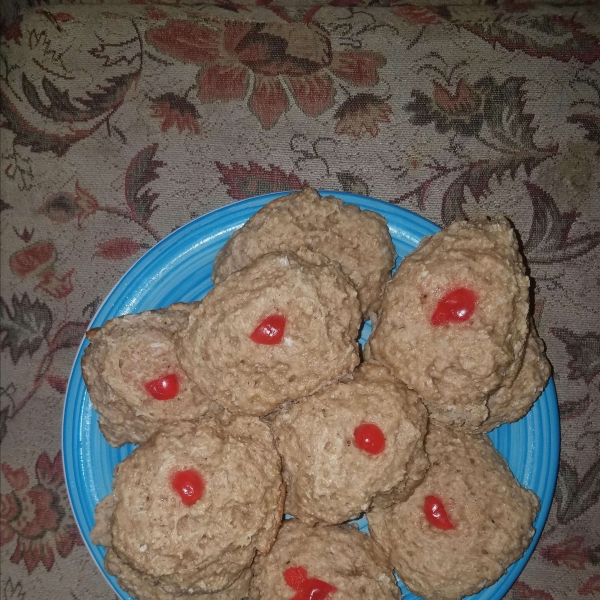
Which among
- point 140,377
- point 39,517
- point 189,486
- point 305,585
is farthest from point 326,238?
point 39,517

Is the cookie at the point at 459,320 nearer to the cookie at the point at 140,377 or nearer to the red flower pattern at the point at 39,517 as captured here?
the cookie at the point at 140,377

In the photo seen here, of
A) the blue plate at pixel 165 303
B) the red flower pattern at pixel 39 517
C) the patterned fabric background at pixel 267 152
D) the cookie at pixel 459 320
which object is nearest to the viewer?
the cookie at pixel 459 320

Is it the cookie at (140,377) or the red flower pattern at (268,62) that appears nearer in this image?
the cookie at (140,377)

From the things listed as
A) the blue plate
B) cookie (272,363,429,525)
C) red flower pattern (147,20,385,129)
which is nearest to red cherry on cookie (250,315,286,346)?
cookie (272,363,429,525)

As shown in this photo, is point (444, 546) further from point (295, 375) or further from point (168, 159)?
point (168, 159)

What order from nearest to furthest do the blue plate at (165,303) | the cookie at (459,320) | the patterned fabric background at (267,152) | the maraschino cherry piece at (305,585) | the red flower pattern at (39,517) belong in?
the cookie at (459,320)
the maraschino cherry piece at (305,585)
the blue plate at (165,303)
the patterned fabric background at (267,152)
the red flower pattern at (39,517)

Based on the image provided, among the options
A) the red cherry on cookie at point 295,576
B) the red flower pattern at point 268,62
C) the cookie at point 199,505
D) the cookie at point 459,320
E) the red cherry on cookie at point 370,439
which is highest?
the red flower pattern at point 268,62

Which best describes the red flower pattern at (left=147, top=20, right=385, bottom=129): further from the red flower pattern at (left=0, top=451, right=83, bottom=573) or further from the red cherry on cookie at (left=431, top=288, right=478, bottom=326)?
the red flower pattern at (left=0, top=451, right=83, bottom=573)

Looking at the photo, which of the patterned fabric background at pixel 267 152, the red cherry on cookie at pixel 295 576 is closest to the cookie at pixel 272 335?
the red cherry on cookie at pixel 295 576
